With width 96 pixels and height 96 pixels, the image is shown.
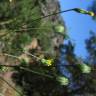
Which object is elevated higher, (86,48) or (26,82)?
(86,48)

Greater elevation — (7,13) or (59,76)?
(7,13)

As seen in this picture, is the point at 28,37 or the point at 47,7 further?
the point at 47,7

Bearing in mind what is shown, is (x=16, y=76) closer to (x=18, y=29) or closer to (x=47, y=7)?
(x=47, y=7)

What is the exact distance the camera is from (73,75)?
6.40 meters

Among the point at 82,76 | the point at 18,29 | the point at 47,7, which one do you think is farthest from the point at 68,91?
the point at 18,29

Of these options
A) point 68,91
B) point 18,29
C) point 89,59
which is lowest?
point 68,91

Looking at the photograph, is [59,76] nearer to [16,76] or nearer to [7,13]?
[7,13]

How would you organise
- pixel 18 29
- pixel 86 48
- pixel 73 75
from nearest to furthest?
pixel 18 29 → pixel 73 75 → pixel 86 48

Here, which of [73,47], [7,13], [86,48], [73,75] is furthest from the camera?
[86,48]

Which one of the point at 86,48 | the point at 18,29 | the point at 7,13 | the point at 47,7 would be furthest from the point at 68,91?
the point at 18,29

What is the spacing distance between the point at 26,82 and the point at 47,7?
1.56 meters

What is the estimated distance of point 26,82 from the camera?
7.46 meters

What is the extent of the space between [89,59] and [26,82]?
124cm

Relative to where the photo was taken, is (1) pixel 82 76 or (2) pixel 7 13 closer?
(2) pixel 7 13
